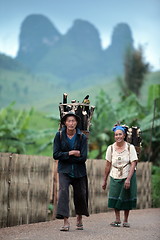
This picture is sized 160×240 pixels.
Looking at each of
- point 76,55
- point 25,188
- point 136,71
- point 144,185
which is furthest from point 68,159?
point 76,55

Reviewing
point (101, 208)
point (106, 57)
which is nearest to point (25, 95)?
point (106, 57)

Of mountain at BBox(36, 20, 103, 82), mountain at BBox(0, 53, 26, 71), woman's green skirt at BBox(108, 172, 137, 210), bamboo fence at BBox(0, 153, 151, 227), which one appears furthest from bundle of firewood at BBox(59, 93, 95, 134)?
mountain at BBox(36, 20, 103, 82)

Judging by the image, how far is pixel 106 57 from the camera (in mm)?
172875

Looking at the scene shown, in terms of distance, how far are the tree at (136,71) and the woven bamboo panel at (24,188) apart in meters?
27.3

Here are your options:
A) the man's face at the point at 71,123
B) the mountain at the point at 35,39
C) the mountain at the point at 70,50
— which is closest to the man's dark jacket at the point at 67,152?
the man's face at the point at 71,123

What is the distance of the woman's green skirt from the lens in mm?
8227

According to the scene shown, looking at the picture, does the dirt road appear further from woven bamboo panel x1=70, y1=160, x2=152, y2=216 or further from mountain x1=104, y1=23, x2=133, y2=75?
mountain x1=104, y1=23, x2=133, y2=75

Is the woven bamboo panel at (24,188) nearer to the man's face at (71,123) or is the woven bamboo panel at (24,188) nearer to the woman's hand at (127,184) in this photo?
the man's face at (71,123)

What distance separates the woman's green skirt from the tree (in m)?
27.8

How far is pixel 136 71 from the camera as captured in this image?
36.2m

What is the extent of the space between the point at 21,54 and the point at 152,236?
174876mm

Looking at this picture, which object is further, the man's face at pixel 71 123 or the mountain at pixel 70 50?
the mountain at pixel 70 50

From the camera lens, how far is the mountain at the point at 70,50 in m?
162

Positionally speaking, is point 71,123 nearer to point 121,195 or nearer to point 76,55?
point 121,195
